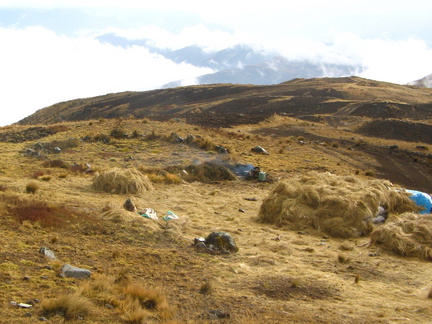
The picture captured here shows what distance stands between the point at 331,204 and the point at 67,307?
1012cm

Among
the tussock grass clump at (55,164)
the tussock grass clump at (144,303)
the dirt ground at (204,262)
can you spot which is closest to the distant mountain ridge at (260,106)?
the tussock grass clump at (55,164)

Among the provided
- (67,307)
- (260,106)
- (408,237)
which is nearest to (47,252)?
(67,307)

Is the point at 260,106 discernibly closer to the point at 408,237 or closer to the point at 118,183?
the point at 118,183

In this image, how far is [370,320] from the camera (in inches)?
265

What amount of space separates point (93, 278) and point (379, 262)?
7.08 meters

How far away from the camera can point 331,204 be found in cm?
1390

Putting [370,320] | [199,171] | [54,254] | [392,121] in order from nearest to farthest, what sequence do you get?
[370,320]
[54,254]
[199,171]
[392,121]

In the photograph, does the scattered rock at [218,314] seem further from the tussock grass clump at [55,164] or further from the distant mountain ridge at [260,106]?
the distant mountain ridge at [260,106]

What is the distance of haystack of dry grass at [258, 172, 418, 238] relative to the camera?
13.3 meters

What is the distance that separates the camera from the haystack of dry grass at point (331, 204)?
13.3 m

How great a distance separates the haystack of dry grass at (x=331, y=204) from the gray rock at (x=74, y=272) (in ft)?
25.7

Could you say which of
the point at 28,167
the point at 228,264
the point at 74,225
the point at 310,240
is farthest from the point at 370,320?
the point at 28,167

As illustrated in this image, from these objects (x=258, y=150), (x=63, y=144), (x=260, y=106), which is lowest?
(x=258, y=150)

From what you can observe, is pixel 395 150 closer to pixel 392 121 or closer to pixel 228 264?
pixel 392 121
